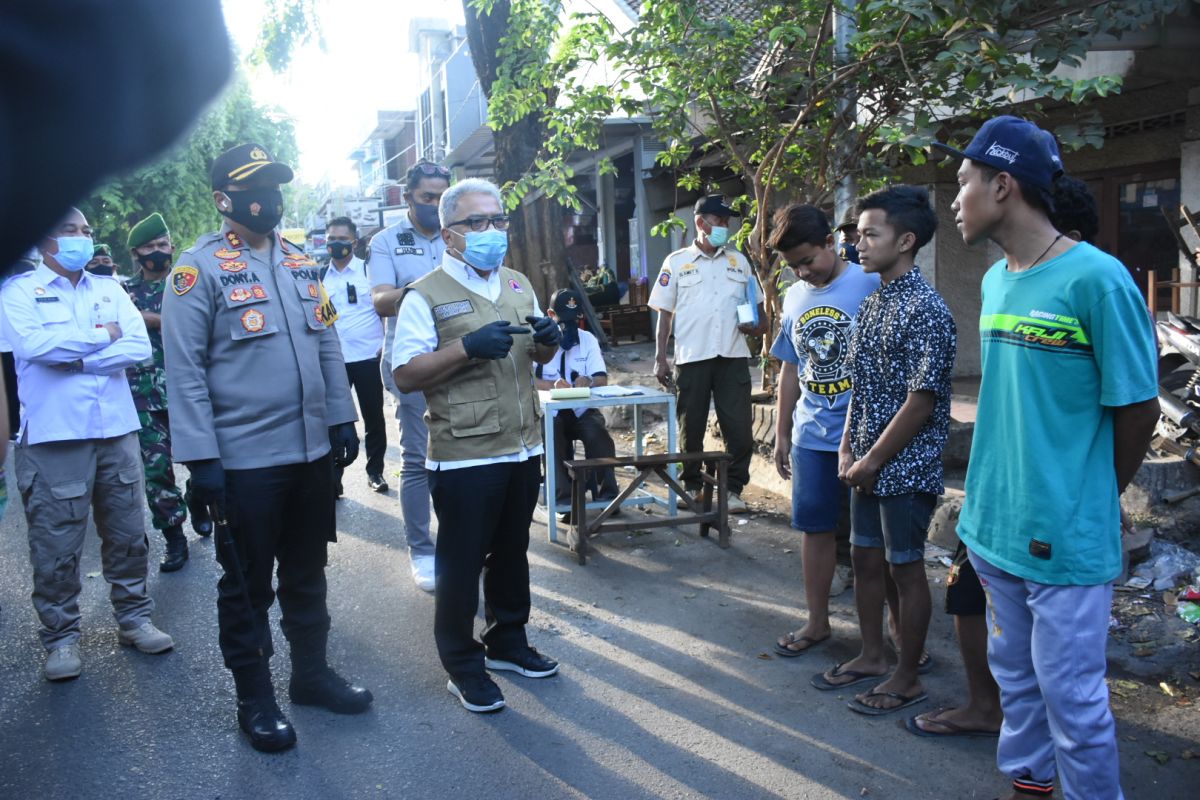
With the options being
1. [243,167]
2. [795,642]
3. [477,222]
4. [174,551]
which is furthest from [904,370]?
[174,551]

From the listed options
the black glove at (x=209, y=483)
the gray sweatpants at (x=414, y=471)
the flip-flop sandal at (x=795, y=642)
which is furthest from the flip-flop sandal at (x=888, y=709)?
the gray sweatpants at (x=414, y=471)

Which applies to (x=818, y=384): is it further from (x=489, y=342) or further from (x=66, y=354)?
(x=66, y=354)

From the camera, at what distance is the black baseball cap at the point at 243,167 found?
3.60 m

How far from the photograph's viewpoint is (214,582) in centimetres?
551

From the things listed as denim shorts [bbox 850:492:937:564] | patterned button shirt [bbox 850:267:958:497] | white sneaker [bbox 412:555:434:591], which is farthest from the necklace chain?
white sneaker [bbox 412:555:434:591]

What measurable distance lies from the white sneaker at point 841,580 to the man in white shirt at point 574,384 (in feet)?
5.94

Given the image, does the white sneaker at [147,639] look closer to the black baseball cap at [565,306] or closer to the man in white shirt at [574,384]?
the man in white shirt at [574,384]

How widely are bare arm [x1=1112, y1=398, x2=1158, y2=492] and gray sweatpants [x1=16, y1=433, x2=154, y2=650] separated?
4168mm

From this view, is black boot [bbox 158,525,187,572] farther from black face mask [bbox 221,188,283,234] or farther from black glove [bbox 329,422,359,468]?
black face mask [bbox 221,188,283,234]

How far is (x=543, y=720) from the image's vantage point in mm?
3754

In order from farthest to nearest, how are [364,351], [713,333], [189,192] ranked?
1. [189,192]
2. [364,351]
3. [713,333]

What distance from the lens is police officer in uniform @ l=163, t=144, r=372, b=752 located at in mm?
3492

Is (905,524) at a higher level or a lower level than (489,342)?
lower

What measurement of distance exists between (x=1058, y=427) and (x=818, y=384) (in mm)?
1701
